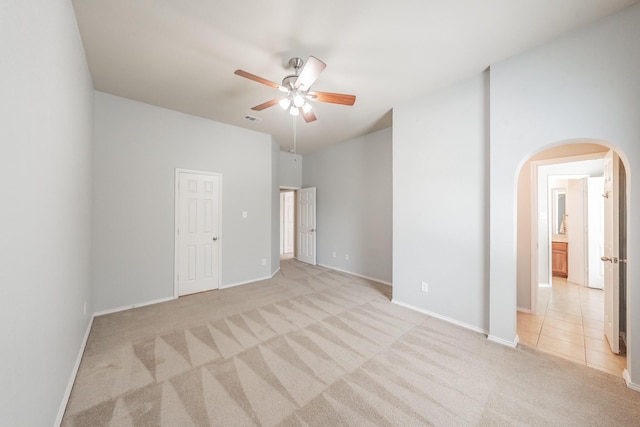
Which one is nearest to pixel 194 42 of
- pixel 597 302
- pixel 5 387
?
pixel 5 387

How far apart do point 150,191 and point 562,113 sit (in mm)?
5008

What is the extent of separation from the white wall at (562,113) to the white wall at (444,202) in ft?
0.57

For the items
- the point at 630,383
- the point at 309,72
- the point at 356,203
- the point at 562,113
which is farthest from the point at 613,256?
the point at 356,203

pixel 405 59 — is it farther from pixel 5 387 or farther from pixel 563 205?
pixel 563 205

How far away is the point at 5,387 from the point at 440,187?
3.62 meters

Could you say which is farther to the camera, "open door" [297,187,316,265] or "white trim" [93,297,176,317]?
"open door" [297,187,316,265]

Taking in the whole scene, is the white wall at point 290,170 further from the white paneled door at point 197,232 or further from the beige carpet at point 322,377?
the beige carpet at point 322,377

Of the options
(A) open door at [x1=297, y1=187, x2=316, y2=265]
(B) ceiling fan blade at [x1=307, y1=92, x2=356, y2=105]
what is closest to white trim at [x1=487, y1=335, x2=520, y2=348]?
(B) ceiling fan blade at [x1=307, y1=92, x2=356, y2=105]

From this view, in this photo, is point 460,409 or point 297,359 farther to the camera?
point 297,359

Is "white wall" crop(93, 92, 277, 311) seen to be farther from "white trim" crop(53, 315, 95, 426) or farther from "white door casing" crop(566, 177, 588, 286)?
"white door casing" crop(566, 177, 588, 286)

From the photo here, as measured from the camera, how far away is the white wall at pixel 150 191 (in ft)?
10.2

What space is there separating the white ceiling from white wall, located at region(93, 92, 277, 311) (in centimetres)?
51

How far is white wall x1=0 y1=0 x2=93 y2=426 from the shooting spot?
3.04ft

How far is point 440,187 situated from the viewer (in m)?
2.99
